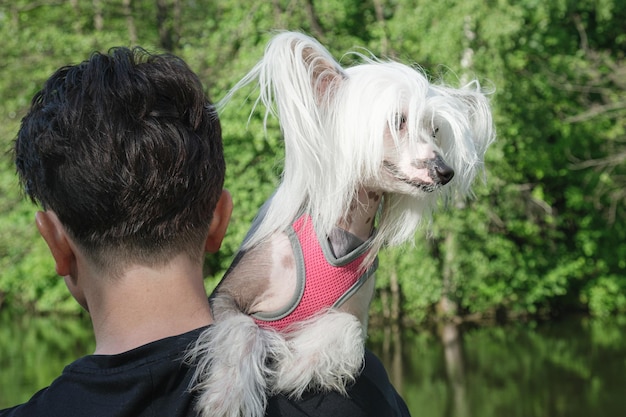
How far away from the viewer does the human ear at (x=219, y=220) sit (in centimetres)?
159

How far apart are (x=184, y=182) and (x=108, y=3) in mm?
15238

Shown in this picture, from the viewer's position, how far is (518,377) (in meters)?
13.4

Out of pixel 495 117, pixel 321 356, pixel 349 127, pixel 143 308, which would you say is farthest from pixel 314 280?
pixel 495 117

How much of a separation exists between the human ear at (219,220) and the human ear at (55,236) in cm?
24

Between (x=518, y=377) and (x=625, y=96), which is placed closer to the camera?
(x=518, y=377)

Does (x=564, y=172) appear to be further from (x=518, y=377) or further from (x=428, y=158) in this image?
(x=428, y=158)

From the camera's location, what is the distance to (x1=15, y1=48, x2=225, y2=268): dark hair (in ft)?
4.66

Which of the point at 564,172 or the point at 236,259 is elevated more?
the point at 236,259

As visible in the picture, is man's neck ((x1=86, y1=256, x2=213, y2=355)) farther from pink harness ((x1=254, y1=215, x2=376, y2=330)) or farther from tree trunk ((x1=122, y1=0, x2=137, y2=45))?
tree trunk ((x1=122, y1=0, x2=137, y2=45))

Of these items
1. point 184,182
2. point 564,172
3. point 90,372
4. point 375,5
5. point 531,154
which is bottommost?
point 564,172

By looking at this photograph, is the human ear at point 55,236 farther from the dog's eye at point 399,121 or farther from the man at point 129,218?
the dog's eye at point 399,121

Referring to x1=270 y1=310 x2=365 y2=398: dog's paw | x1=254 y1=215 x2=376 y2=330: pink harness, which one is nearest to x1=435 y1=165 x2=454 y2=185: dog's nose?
x1=254 y1=215 x2=376 y2=330: pink harness

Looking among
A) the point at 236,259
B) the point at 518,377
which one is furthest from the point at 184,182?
the point at 518,377

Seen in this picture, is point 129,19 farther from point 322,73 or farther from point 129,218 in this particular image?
point 129,218
